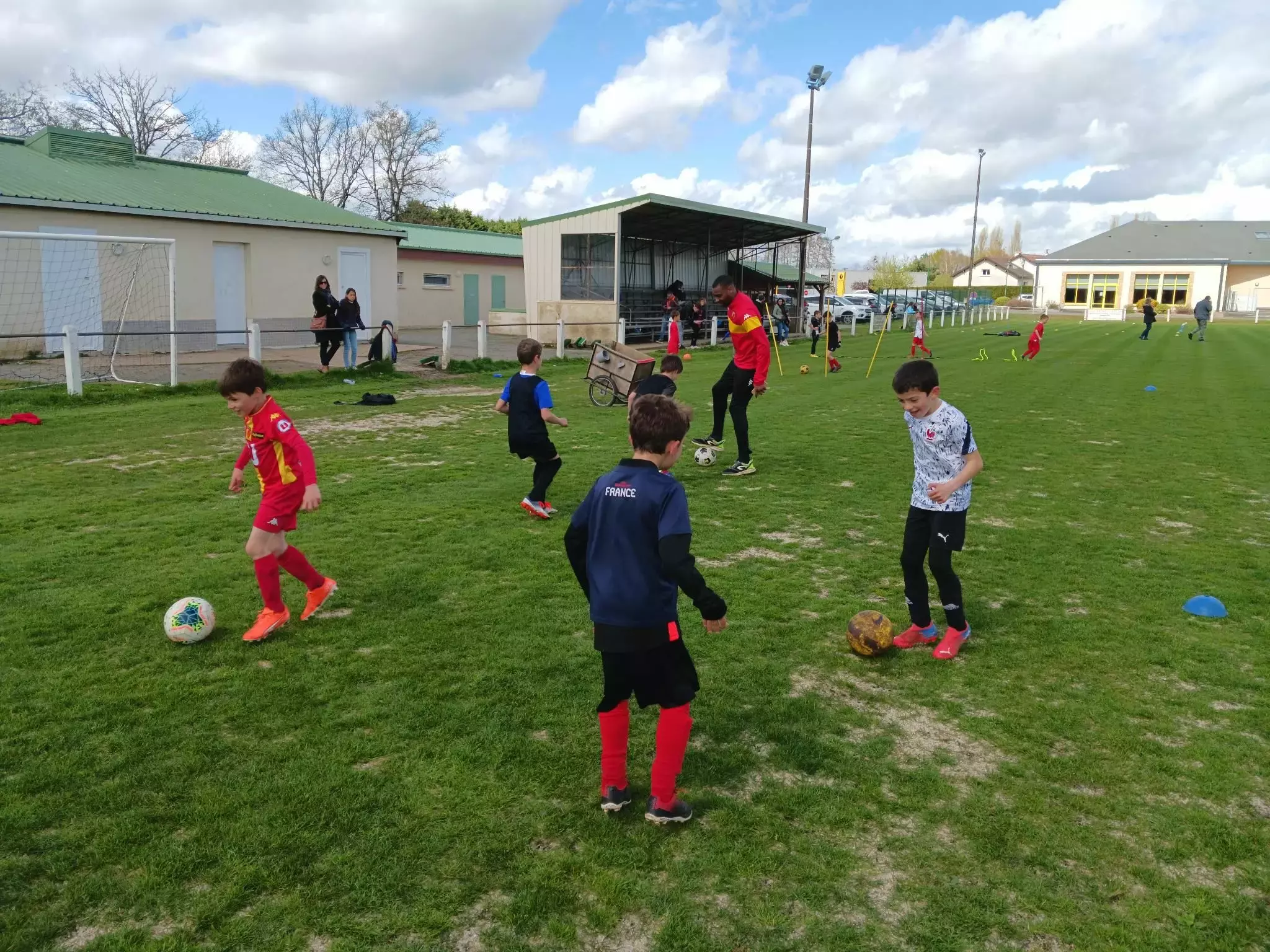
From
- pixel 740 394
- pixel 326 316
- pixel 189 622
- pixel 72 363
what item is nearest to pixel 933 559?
pixel 189 622

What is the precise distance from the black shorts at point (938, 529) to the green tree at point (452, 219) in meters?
52.0

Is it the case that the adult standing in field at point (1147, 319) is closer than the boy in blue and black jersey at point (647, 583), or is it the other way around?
the boy in blue and black jersey at point (647, 583)

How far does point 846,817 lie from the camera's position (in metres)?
3.44

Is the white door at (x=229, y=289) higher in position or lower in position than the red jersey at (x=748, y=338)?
higher

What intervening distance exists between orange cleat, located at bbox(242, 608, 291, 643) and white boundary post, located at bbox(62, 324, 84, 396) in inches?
444

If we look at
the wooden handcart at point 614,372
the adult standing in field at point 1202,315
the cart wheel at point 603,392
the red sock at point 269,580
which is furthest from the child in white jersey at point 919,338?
the red sock at point 269,580

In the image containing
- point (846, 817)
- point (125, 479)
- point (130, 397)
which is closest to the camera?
point (846, 817)

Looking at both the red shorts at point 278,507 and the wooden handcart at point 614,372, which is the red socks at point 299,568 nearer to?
the red shorts at point 278,507

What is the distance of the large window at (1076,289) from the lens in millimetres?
72188

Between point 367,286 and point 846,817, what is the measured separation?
82.7 feet

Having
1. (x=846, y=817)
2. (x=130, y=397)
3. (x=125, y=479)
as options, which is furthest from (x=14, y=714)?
(x=130, y=397)

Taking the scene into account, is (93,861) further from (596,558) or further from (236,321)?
(236,321)

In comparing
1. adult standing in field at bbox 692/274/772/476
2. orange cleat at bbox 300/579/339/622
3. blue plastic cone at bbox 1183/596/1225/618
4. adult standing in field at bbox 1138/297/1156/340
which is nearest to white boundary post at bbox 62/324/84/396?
adult standing in field at bbox 692/274/772/476

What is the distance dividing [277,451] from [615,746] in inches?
109
